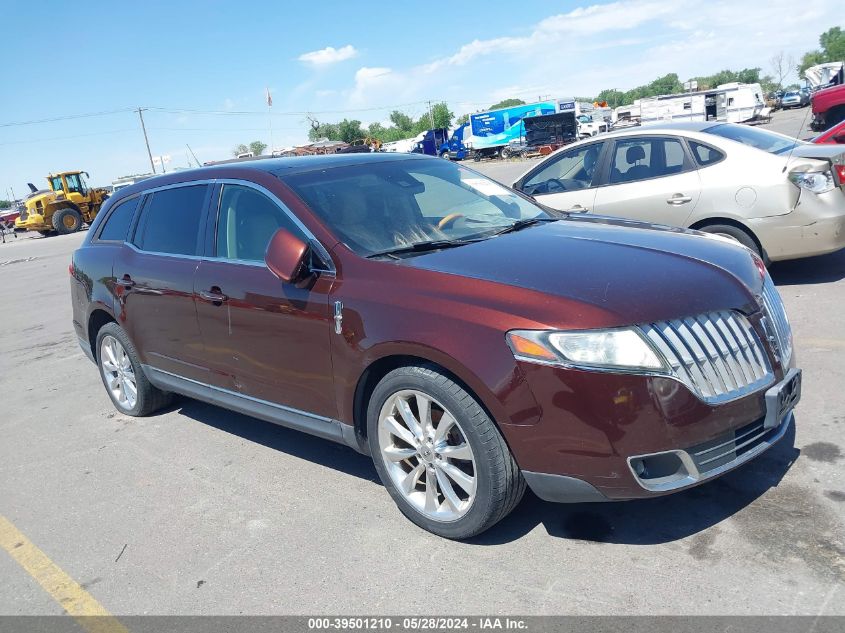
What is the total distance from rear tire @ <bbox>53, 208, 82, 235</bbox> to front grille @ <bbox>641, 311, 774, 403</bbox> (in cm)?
3726

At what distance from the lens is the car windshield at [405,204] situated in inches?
152

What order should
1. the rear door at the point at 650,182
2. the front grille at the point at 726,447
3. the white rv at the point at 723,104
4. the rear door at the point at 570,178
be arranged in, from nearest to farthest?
the front grille at the point at 726,447, the rear door at the point at 650,182, the rear door at the point at 570,178, the white rv at the point at 723,104

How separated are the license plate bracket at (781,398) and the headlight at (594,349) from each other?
0.61m

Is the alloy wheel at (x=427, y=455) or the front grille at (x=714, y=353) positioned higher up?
the front grille at (x=714, y=353)

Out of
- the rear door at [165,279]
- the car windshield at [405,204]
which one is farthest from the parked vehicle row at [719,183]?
the rear door at [165,279]

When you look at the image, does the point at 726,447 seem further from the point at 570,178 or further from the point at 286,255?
the point at 570,178

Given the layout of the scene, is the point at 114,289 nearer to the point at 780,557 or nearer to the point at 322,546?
the point at 322,546

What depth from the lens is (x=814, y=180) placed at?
634 centimetres

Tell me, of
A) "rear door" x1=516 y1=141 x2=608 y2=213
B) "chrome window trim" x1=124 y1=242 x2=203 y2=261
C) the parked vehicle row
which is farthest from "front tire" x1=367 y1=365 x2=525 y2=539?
"rear door" x1=516 y1=141 x2=608 y2=213

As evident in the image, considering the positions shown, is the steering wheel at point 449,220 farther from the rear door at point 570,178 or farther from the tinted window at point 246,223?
the rear door at point 570,178

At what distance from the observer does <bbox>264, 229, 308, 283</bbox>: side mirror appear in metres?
3.53

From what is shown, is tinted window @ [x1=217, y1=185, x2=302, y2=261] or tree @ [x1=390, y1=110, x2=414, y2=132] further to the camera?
tree @ [x1=390, y1=110, x2=414, y2=132]

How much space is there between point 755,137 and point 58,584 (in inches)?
274

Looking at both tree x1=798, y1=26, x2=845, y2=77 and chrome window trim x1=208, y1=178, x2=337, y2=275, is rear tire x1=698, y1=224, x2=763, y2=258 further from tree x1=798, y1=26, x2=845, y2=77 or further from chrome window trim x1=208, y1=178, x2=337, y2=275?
tree x1=798, y1=26, x2=845, y2=77
